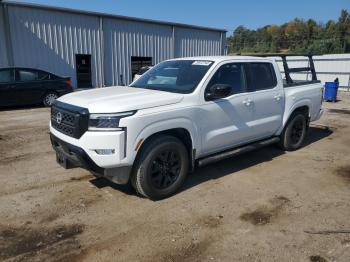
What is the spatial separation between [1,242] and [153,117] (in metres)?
2.10

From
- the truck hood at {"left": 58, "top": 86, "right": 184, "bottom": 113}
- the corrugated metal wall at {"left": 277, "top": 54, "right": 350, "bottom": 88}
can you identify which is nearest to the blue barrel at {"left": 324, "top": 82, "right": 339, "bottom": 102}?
the corrugated metal wall at {"left": 277, "top": 54, "right": 350, "bottom": 88}

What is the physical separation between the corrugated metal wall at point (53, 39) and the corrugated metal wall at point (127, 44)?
74cm

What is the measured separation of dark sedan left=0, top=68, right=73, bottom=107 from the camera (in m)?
11.6

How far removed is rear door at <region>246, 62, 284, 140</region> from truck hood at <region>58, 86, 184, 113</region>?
1.61 m

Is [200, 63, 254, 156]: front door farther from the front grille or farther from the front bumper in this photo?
the front grille

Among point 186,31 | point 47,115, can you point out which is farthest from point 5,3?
point 186,31

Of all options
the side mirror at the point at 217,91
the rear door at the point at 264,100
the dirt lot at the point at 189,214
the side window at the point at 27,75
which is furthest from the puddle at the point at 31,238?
the side window at the point at 27,75

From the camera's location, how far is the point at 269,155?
6527mm

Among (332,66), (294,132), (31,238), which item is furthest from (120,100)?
(332,66)

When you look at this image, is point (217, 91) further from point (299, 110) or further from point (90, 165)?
point (299, 110)

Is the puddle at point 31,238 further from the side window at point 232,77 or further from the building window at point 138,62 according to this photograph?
the building window at point 138,62

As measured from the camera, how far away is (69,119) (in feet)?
13.7

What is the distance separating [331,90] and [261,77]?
38.9ft

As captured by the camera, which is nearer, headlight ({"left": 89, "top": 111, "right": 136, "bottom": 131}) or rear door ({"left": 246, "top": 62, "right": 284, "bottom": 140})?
headlight ({"left": 89, "top": 111, "right": 136, "bottom": 131})
